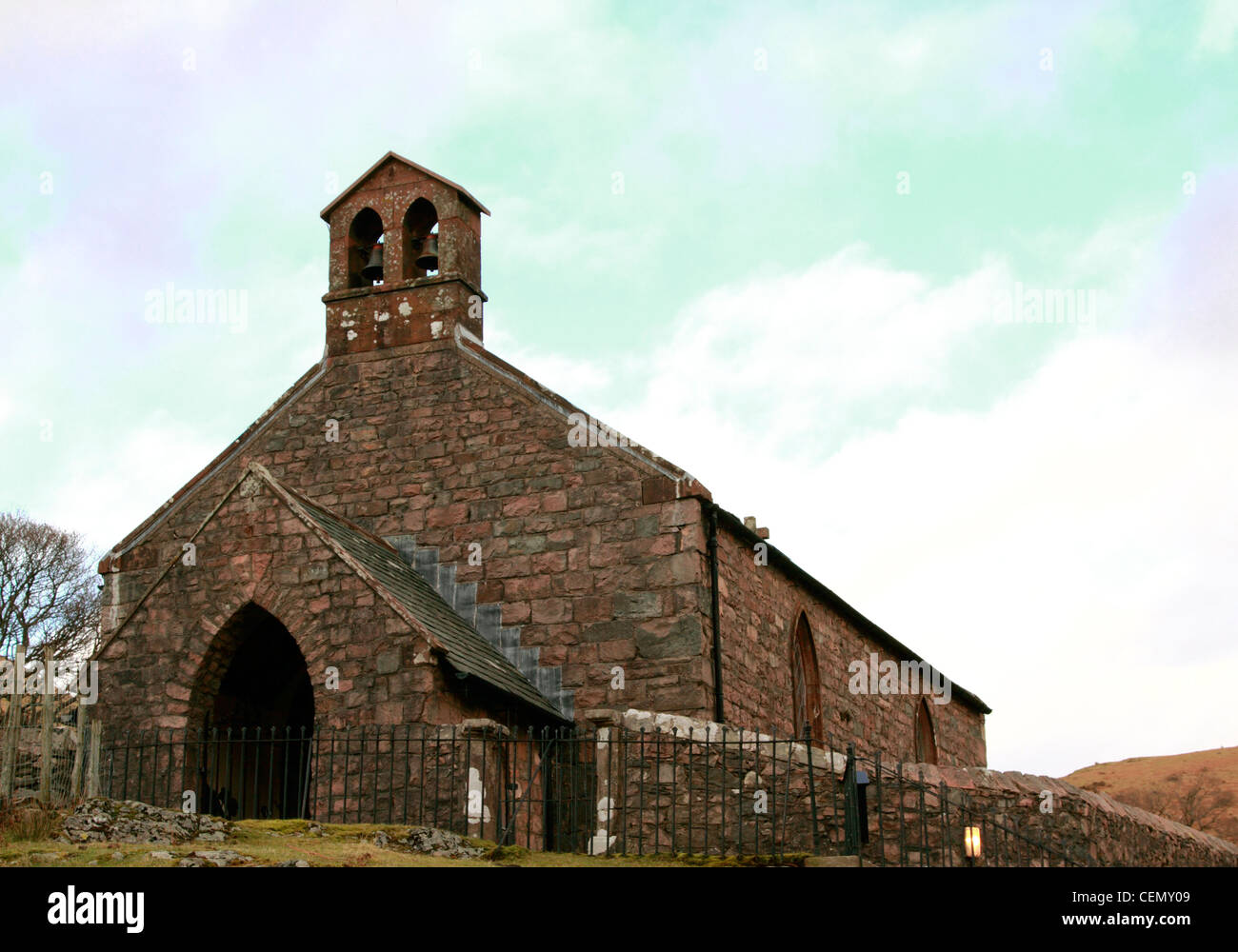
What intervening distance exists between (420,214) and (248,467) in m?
5.58

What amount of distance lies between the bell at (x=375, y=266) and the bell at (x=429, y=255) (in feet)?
1.80

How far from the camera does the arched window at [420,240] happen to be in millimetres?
19344

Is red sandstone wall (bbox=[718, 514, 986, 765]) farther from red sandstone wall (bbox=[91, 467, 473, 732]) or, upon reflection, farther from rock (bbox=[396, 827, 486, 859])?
rock (bbox=[396, 827, 486, 859])

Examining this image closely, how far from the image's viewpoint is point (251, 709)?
16.4m

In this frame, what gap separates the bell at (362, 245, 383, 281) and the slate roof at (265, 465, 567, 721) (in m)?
4.04

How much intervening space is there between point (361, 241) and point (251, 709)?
7052 millimetres

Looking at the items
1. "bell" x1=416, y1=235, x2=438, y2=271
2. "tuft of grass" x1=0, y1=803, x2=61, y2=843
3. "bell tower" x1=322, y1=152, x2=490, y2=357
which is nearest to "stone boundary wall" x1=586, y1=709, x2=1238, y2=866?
"tuft of grass" x1=0, y1=803, x2=61, y2=843

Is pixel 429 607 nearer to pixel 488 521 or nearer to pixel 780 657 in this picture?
pixel 488 521

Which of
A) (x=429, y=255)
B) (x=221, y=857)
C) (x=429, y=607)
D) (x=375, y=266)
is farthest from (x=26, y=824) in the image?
(x=375, y=266)

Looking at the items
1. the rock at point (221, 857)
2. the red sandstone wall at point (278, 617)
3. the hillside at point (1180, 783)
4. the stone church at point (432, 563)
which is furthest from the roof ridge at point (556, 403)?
the hillside at point (1180, 783)

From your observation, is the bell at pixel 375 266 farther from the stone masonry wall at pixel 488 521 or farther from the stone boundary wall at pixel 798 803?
the stone boundary wall at pixel 798 803

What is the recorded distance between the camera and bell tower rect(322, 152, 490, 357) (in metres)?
19.0
